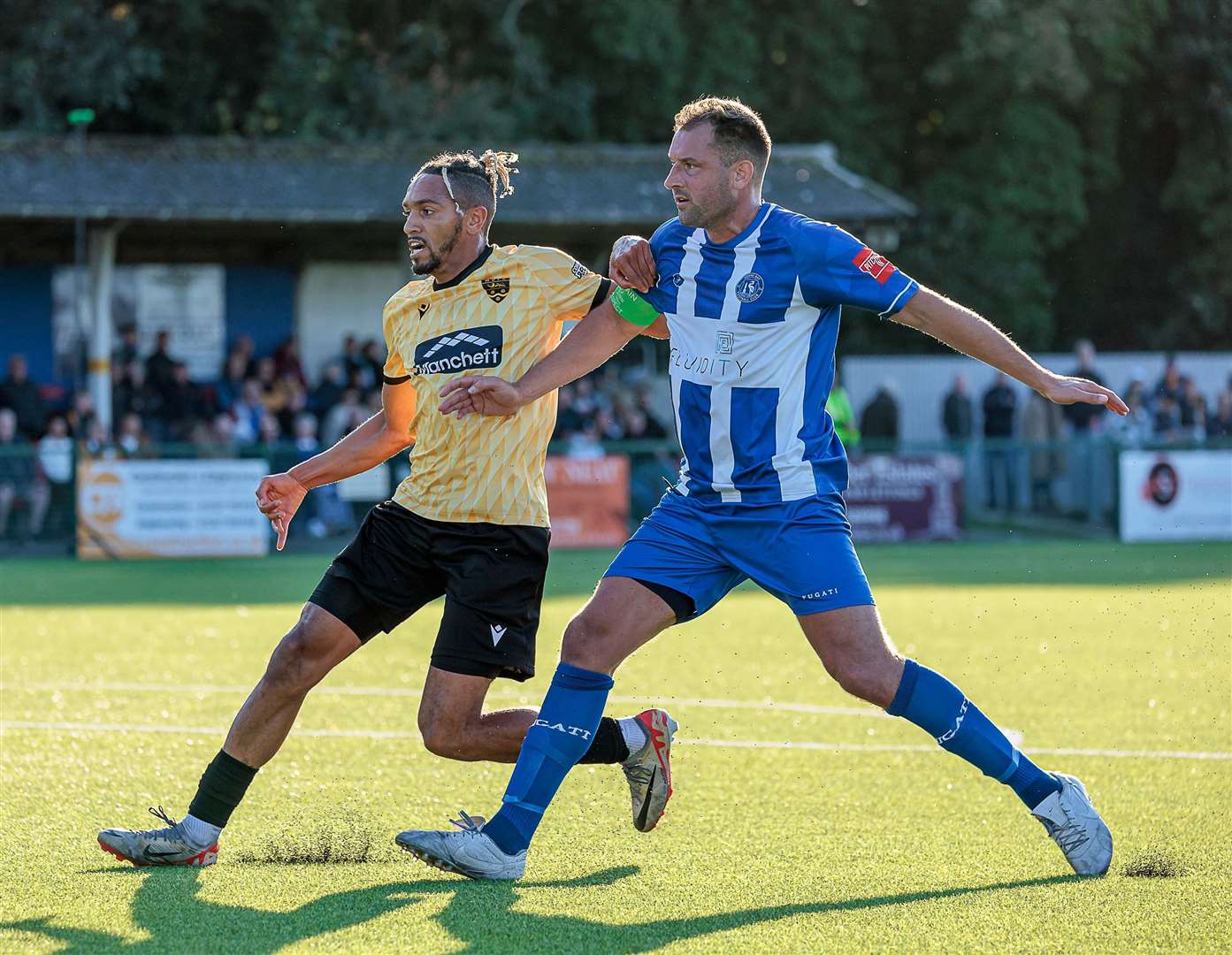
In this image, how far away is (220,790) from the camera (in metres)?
5.44

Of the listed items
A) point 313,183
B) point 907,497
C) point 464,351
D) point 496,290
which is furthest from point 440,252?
point 313,183

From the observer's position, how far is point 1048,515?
73.2 feet

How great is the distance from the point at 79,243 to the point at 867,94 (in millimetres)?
18549

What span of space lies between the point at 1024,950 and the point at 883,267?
195cm

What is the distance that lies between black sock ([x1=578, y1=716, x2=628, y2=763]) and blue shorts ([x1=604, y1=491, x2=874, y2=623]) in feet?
2.08

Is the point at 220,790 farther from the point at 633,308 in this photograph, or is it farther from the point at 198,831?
the point at 633,308

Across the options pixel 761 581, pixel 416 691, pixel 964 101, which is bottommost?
pixel 416 691

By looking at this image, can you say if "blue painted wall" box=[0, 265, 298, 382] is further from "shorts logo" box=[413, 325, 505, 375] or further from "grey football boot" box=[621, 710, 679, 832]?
"grey football boot" box=[621, 710, 679, 832]

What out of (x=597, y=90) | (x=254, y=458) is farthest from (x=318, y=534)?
(x=597, y=90)

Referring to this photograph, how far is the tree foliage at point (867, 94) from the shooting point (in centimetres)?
3159

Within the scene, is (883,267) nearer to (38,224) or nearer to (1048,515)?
(1048,515)

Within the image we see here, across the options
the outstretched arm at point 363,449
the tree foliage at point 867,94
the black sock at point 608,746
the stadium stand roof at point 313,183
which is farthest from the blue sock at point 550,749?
the tree foliage at point 867,94

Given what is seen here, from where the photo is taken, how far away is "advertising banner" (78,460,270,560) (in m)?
19.3

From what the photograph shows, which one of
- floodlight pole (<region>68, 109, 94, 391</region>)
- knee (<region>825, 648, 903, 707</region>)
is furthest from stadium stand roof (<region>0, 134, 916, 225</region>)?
knee (<region>825, 648, 903, 707</region>)
